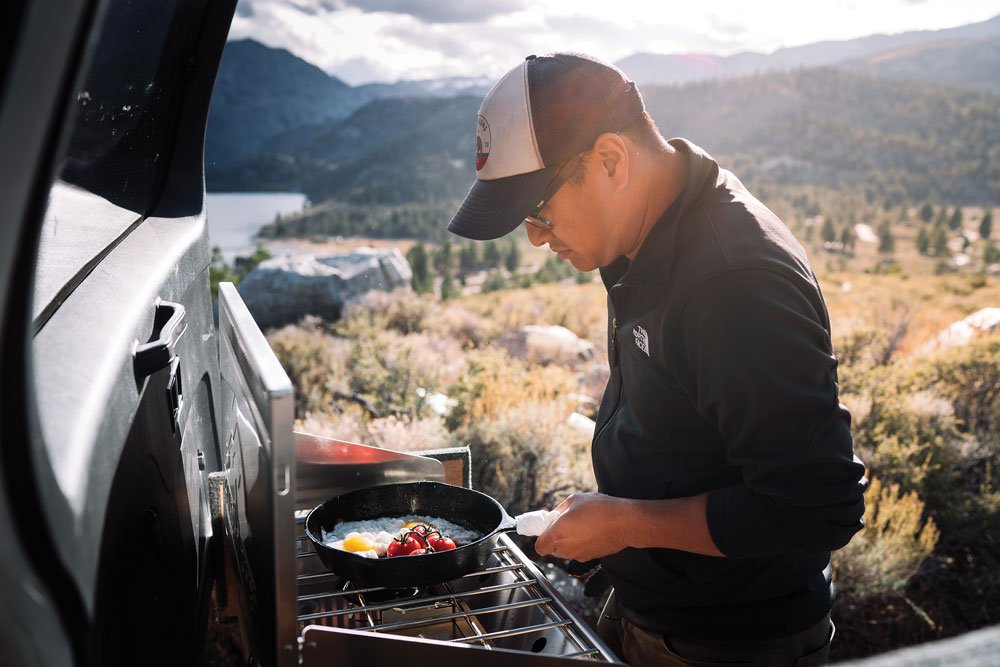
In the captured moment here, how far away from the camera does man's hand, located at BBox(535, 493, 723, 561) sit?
187 centimetres

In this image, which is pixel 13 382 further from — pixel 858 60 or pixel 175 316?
pixel 858 60

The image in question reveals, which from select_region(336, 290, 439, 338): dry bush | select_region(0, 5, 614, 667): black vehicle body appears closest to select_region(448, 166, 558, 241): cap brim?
select_region(0, 5, 614, 667): black vehicle body

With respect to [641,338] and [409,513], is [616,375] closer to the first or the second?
[641,338]

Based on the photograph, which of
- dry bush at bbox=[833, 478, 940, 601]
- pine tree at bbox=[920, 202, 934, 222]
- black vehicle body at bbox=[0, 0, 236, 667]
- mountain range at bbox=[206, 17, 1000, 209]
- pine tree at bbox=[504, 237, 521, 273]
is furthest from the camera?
mountain range at bbox=[206, 17, 1000, 209]

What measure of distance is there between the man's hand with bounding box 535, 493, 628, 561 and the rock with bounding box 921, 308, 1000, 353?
7.89m

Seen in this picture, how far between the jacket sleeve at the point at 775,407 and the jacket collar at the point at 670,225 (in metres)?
0.18

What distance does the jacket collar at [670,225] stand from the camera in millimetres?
1903

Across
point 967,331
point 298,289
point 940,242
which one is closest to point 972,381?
point 967,331

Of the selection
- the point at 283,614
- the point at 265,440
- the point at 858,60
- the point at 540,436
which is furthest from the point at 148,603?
the point at 858,60

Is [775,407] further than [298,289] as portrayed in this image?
No

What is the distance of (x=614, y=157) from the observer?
76.8 inches

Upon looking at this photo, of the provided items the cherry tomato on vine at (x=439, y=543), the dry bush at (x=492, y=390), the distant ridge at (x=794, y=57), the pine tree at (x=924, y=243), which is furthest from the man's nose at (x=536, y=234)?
the distant ridge at (x=794, y=57)

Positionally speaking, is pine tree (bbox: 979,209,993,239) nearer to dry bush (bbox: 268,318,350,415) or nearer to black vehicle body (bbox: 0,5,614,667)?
dry bush (bbox: 268,318,350,415)

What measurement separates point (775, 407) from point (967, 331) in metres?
9.52
